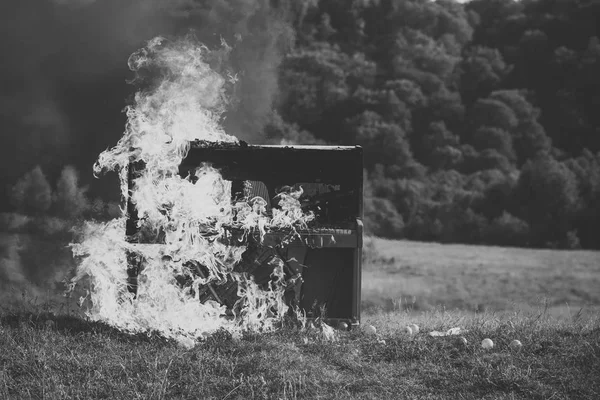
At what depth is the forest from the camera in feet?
131

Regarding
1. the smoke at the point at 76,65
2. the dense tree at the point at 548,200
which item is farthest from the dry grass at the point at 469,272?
the smoke at the point at 76,65

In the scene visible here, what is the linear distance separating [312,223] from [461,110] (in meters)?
43.9

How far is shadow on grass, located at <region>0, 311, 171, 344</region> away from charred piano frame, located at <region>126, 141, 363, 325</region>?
0.65 metres

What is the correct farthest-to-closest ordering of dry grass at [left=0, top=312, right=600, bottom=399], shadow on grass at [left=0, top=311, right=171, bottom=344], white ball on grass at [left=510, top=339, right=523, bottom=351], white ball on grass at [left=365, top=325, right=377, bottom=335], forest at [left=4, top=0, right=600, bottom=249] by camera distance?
forest at [left=4, top=0, right=600, bottom=249]
white ball on grass at [left=365, top=325, right=377, bottom=335]
shadow on grass at [left=0, top=311, right=171, bottom=344]
white ball on grass at [left=510, top=339, right=523, bottom=351]
dry grass at [left=0, top=312, right=600, bottom=399]

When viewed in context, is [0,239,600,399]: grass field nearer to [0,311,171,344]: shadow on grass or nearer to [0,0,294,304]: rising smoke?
[0,311,171,344]: shadow on grass

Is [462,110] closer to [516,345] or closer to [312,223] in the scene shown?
[312,223]

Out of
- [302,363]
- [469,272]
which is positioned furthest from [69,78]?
[469,272]

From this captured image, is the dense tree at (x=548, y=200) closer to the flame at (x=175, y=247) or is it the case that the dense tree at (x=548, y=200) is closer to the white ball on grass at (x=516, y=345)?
the white ball on grass at (x=516, y=345)

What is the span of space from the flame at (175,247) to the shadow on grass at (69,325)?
150 millimetres

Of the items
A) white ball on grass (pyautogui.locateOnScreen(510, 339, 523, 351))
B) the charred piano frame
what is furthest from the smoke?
white ball on grass (pyautogui.locateOnScreen(510, 339, 523, 351))

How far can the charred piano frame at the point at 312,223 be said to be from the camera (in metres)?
7.72

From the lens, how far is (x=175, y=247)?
296 inches

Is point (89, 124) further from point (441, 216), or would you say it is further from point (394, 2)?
point (394, 2)

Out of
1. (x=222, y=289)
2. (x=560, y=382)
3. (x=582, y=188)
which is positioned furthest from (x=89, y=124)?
(x=582, y=188)
